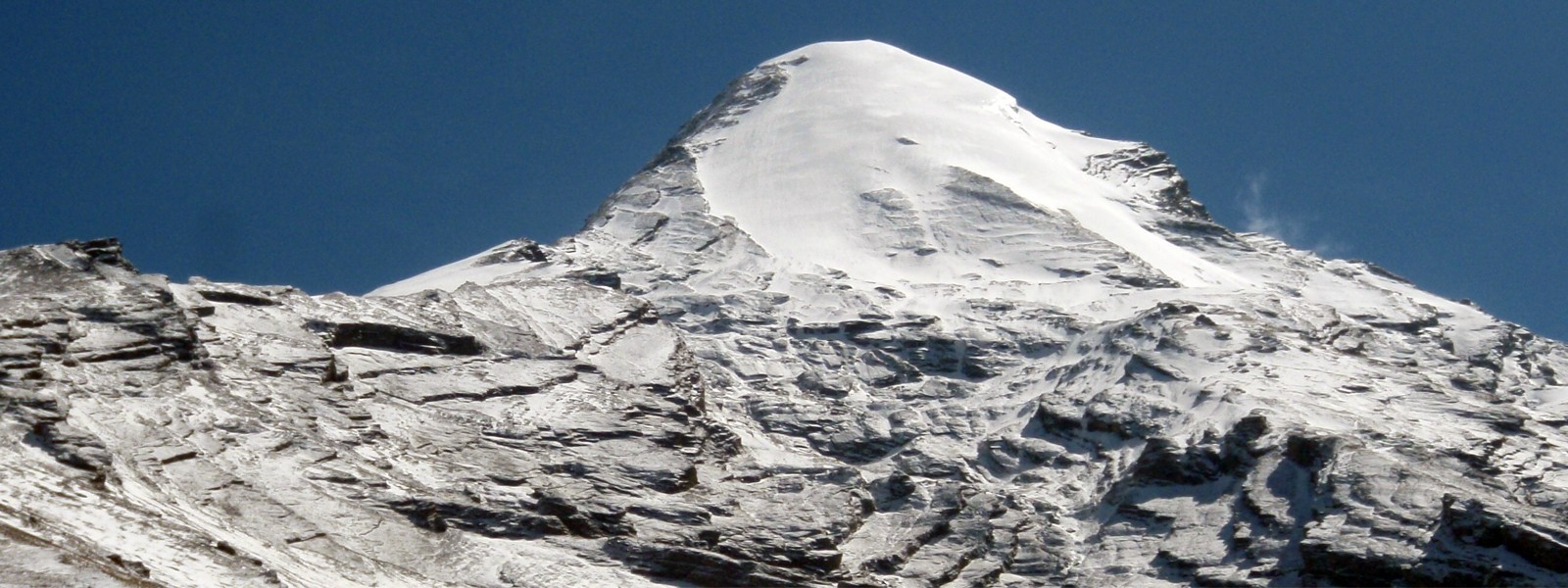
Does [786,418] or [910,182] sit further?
[910,182]

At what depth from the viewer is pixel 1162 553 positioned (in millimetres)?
73500

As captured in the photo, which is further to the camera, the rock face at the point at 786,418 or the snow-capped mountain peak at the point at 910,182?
the snow-capped mountain peak at the point at 910,182

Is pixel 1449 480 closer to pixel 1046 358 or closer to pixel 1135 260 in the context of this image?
pixel 1046 358

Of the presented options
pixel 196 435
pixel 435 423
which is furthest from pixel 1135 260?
pixel 196 435

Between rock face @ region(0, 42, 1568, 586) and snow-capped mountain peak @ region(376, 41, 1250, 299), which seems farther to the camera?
snow-capped mountain peak @ region(376, 41, 1250, 299)

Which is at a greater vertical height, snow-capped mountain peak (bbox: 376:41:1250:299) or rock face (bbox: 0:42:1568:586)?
snow-capped mountain peak (bbox: 376:41:1250:299)

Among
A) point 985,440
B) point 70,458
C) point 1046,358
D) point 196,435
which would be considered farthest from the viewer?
point 1046,358

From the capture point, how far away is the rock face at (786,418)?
6009 cm

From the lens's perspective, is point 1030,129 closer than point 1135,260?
No

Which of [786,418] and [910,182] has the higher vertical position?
[910,182]

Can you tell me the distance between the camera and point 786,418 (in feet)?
276

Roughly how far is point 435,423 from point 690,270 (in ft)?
114

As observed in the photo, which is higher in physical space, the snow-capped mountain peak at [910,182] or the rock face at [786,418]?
the snow-capped mountain peak at [910,182]

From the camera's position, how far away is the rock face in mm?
60094
